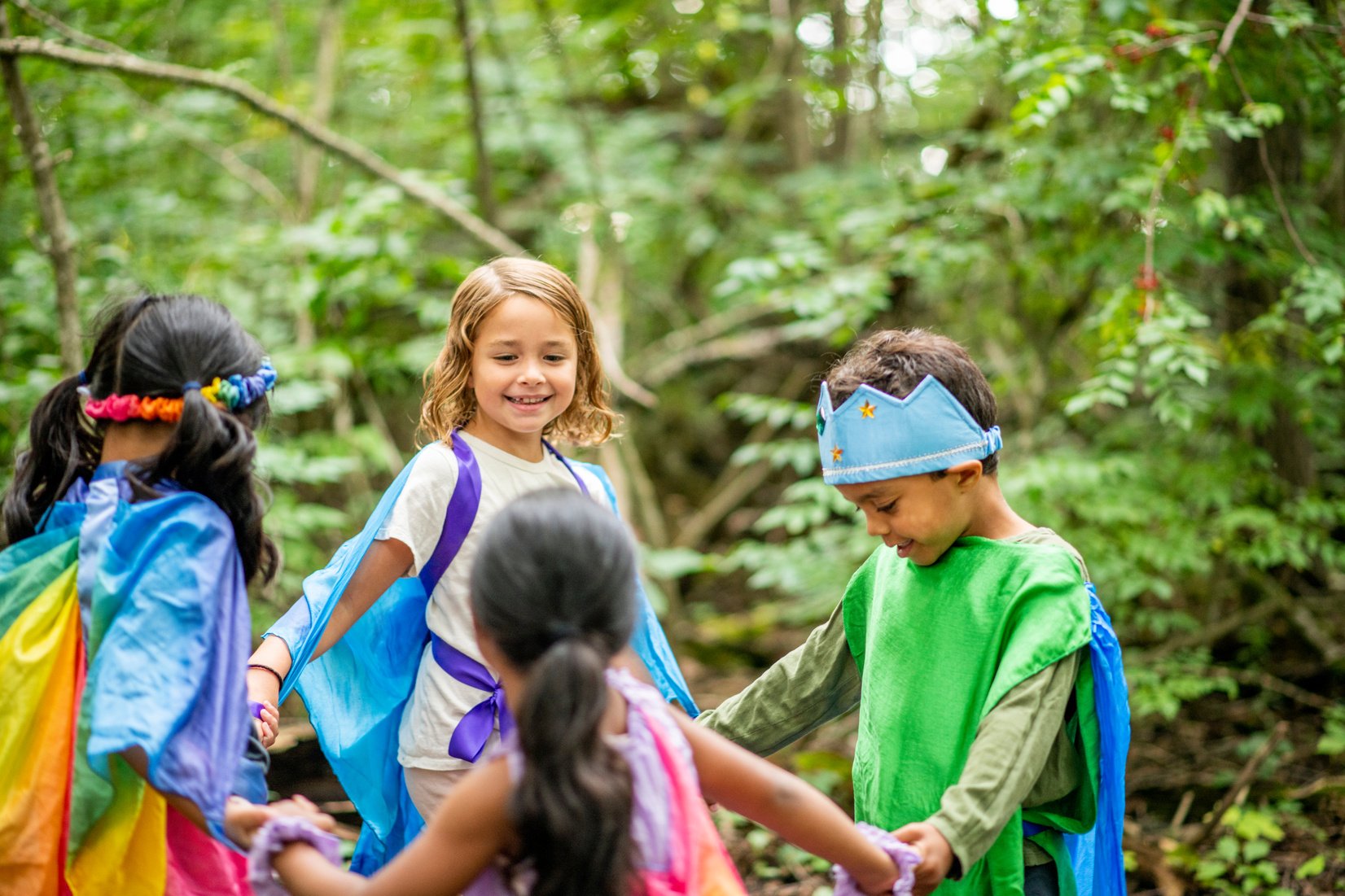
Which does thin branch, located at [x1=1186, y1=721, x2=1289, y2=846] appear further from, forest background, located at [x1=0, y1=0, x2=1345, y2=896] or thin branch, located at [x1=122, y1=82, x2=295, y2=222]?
thin branch, located at [x1=122, y1=82, x2=295, y2=222]

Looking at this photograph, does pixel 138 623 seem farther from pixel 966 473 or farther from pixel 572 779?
pixel 966 473

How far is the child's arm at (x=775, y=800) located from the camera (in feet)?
5.22

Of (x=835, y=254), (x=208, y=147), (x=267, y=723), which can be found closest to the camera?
(x=267, y=723)

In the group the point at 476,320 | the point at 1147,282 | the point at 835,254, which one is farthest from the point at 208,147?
the point at 1147,282

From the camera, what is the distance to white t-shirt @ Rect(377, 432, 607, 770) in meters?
2.12

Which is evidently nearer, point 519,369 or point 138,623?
point 138,623

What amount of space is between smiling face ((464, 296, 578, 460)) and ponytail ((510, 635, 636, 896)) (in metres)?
0.97

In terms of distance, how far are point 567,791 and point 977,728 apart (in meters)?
0.89

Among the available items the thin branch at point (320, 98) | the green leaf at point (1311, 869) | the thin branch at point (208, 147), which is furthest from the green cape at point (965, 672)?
the thin branch at point (320, 98)

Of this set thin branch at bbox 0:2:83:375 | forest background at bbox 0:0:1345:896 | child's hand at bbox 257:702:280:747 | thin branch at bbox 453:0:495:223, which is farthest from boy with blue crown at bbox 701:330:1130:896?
thin branch at bbox 453:0:495:223

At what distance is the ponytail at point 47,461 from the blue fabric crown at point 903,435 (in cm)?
140

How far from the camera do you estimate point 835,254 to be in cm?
574

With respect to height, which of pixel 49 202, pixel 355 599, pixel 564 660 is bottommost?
pixel 355 599

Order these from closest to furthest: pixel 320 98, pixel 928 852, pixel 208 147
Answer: pixel 928 852 < pixel 208 147 < pixel 320 98
